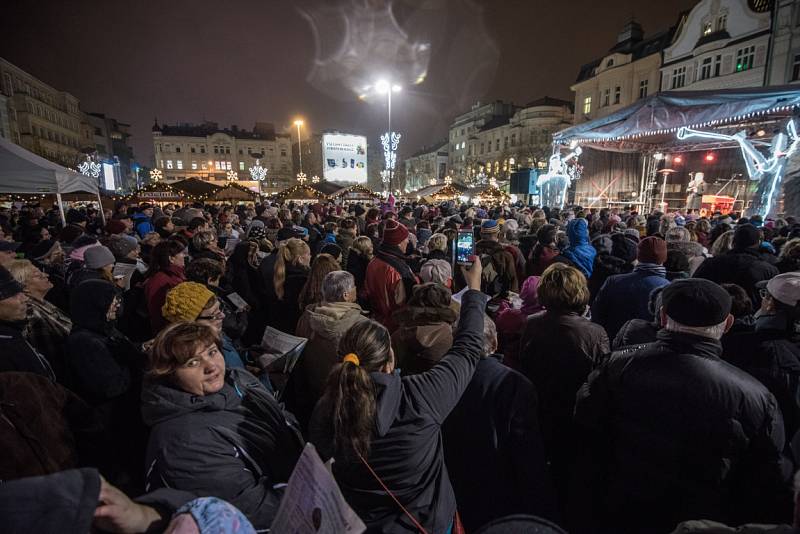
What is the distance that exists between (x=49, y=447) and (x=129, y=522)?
111 cm

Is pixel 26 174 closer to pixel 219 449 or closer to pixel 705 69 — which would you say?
pixel 219 449

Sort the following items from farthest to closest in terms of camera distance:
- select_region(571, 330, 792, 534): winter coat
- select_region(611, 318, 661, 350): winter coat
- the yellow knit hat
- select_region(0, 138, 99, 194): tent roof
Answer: select_region(0, 138, 99, 194): tent roof
select_region(611, 318, 661, 350): winter coat
the yellow knit hat
select_region(571, 330, 792, 534): winter coat

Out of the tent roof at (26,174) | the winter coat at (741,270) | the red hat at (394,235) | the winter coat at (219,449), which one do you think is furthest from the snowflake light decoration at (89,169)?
the winter coat at (741,270)

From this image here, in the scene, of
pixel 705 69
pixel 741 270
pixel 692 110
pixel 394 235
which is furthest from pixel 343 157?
pixel 741 270

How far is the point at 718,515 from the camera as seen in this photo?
183 centimetres

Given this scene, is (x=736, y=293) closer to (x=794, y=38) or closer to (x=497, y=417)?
(x=497, y=417)

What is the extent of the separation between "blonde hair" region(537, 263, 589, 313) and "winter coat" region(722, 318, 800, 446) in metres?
0.97

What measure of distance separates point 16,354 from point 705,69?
35919 mm

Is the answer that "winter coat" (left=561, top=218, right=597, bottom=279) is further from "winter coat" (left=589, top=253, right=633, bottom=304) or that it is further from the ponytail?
the ponytail

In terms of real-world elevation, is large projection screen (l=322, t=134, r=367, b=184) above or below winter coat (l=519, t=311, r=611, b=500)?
above

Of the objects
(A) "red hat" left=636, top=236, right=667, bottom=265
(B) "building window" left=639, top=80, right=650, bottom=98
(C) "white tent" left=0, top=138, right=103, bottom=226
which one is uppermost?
(B) "building window" left=639, top=80, right=650, bottom=98

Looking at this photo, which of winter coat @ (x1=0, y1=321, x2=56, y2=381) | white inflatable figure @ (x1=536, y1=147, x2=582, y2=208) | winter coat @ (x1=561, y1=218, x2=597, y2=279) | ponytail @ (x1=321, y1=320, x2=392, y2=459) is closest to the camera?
ponytail @ (x1=321, y1=320, x2=392, y2=459)

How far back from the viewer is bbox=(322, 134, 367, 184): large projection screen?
71.6 metres

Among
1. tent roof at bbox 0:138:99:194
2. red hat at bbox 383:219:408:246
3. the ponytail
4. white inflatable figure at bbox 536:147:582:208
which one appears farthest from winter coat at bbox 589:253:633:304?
white inflatable figure at bbox 536:147:582:208
